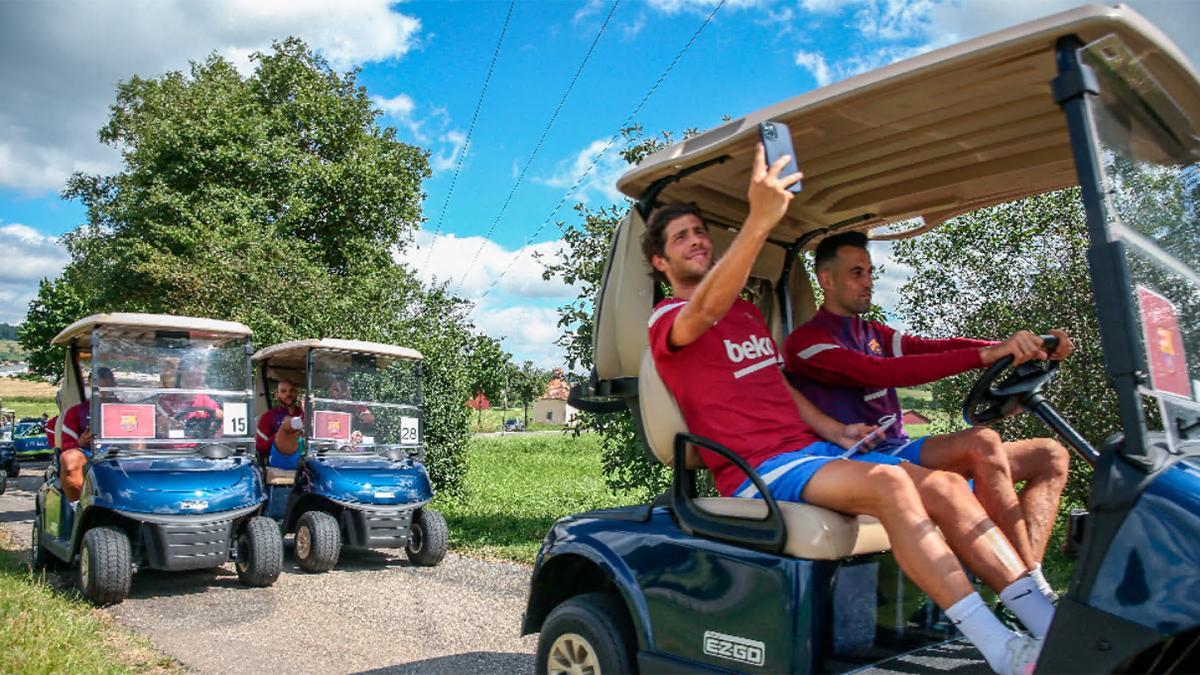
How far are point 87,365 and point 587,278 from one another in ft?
13.5

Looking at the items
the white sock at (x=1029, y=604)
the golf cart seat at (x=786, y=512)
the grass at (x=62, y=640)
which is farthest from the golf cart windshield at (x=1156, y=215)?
the grass at (x=62, y=640)

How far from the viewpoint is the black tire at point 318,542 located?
24.3 feet

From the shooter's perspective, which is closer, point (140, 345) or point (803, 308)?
point (803, 308)

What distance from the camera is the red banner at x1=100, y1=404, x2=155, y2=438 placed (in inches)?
270

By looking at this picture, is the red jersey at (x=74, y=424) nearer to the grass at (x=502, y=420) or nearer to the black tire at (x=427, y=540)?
the black tire at (x=427, y=540)

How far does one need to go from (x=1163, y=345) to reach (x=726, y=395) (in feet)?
3.90

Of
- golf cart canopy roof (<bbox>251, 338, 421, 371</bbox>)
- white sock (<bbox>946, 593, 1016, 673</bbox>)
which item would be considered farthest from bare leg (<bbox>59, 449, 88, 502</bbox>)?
white sock (<bbox>946, 593, 1016, 673</bbox>)

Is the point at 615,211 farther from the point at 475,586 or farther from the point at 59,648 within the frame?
the point at 59,648

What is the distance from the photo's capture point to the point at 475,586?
6941mm

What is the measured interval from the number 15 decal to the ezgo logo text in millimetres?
6692

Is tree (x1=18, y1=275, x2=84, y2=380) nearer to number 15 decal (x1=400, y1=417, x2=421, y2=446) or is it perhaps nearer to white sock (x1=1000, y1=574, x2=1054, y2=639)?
number 15 decal (x1=400, y1=417, x2=421, y2=446)

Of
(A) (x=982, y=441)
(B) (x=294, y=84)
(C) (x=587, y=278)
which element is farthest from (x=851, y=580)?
(B) (x=294, y=84)

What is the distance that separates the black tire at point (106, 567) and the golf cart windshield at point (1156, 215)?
615cm

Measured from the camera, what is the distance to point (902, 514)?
239cm
